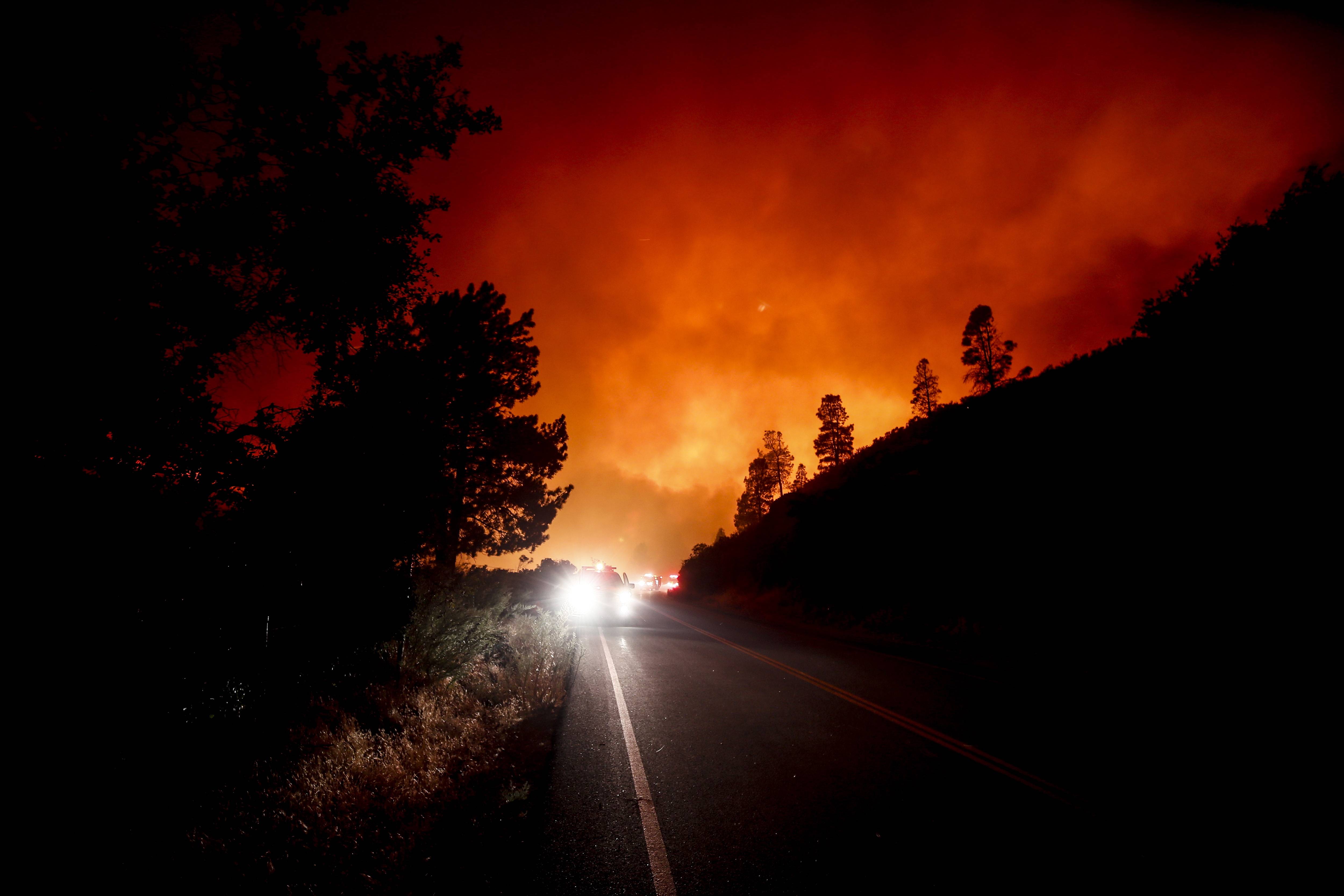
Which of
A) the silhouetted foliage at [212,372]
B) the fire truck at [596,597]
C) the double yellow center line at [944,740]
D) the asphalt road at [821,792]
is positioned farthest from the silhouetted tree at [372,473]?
the fire truck at [596,597]

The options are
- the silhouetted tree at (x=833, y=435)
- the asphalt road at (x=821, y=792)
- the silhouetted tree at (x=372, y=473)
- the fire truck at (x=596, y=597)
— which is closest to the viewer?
the asphalt road at (x=821, y=792)

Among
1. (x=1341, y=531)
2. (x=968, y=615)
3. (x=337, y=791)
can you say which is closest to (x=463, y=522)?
(x=337, y=791)

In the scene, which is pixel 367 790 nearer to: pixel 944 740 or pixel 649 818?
pixel 649 818

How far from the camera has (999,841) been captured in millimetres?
3713

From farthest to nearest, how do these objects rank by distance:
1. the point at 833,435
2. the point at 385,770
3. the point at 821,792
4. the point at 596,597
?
1. the point at 833,435
2. the point at 596,597
3. the point at 385,770
4. the point at 821,792

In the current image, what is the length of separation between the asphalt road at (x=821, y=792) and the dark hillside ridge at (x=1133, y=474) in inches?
199

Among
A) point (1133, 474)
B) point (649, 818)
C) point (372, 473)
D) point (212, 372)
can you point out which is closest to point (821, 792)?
point (649, 818)

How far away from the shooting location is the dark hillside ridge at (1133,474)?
376 inches

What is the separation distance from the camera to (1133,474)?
11.3m

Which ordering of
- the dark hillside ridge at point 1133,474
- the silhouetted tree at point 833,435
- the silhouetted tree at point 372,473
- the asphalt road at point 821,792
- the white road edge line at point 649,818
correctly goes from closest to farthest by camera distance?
the white road edge line at point 649,818, the asphalt road at point 821,792, the silhouetted tree at point 372,473, the dark hillside ridge at point 1133,474, the silhouetted tree at point 833,435

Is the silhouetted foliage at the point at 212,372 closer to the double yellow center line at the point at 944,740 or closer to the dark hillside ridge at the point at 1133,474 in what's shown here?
the double yellow center line at the point at 944,740

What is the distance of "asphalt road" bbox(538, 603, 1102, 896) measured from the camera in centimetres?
334

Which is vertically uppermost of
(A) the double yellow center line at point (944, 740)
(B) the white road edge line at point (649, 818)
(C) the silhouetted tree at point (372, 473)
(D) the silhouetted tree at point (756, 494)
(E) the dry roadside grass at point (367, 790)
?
(D) the silhouetted tree at point (756, 494)

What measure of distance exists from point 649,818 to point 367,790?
261 cm
